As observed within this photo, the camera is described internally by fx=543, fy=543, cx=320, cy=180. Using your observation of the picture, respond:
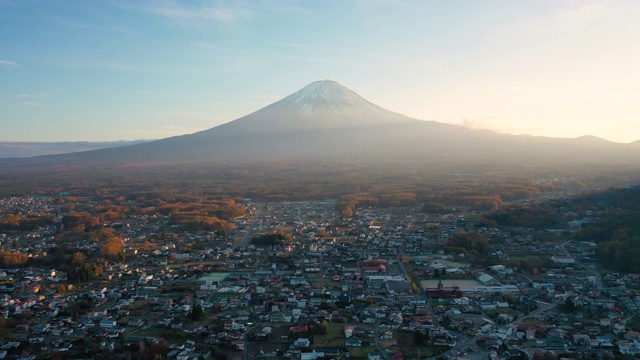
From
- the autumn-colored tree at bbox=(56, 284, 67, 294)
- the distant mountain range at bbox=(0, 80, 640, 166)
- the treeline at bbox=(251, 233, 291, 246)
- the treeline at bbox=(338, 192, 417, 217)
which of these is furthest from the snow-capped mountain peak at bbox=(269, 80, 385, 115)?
the autumn-colored tree at bbox=(56, 284, 67, 294)

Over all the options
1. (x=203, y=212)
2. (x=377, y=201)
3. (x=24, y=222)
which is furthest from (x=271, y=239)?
(x=24, y=222)

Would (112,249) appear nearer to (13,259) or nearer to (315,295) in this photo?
(13,259)

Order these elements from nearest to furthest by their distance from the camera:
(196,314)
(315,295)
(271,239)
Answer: (196,314) < (315,295) < (271,239)

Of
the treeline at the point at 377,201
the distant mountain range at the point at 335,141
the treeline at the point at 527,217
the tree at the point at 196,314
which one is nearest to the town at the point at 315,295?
the tree at the point at 196,314

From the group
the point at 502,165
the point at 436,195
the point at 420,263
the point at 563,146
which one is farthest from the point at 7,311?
the point at 563,146

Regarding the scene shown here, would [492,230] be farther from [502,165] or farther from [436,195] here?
[502,165]

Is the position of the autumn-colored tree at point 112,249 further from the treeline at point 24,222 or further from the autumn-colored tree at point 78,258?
the treeline at point 24,222

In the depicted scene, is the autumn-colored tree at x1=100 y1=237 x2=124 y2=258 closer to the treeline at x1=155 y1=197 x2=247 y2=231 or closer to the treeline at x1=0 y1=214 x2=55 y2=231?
the treeline at x1=155 y1=197 x2=247 y2=231
